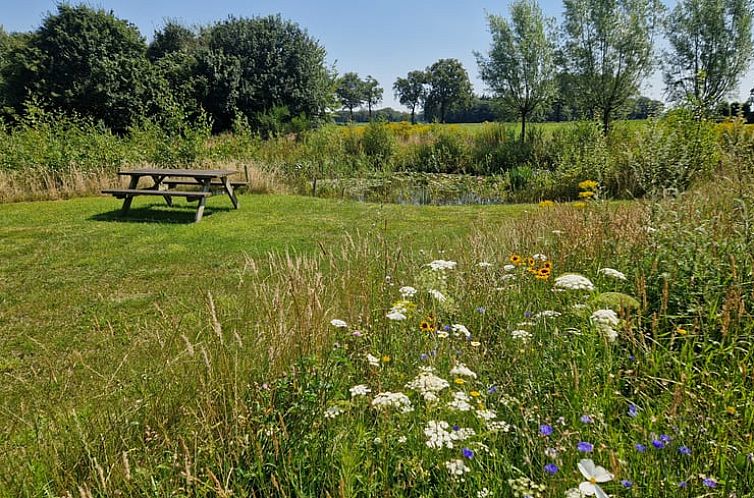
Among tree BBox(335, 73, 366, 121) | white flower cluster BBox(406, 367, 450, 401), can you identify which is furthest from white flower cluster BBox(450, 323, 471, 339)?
tree BBox(335, 73, 366, 121)

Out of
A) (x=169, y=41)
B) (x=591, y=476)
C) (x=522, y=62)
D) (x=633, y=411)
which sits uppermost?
Result: (x=169, y=41)

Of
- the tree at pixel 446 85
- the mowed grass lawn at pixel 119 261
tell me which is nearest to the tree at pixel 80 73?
the mowed grass lawn at pixel 119 261

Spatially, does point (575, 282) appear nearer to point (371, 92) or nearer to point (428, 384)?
point (428, 384)

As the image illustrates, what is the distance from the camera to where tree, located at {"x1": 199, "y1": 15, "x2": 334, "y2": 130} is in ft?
65.4

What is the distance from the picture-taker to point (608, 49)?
574 inches

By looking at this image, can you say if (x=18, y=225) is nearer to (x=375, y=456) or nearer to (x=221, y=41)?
(x=375, y=456)

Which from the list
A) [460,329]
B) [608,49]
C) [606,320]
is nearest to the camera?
[606,320]

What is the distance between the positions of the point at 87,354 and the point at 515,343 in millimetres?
2516

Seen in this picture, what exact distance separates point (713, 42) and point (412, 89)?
57.9 meters

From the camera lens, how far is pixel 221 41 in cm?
2119

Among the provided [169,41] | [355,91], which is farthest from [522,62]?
[355,91]

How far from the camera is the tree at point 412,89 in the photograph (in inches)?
2753

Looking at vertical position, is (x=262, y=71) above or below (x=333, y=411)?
above

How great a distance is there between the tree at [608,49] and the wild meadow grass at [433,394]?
Result: 13.9 metres
